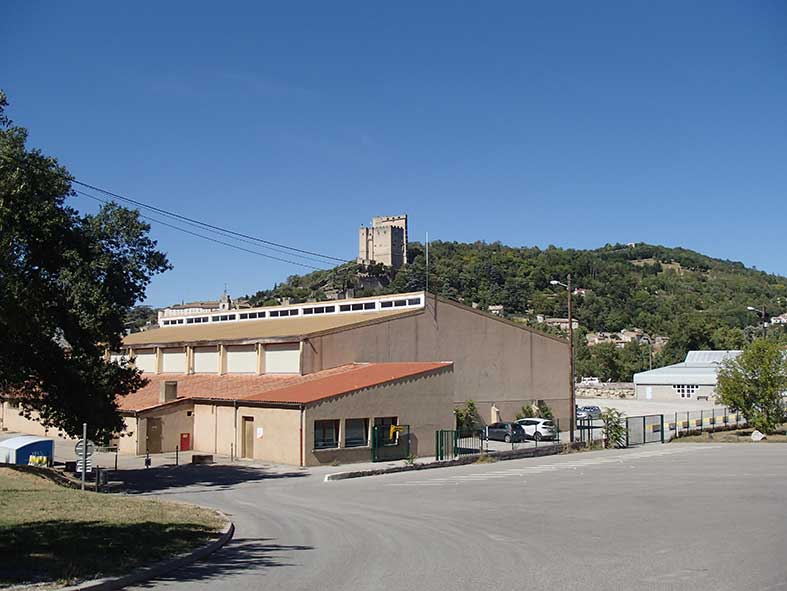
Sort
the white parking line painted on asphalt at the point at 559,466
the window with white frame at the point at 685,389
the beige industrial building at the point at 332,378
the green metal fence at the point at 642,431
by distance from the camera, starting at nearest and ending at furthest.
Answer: the white parking line painted on asphalt at the point at 559,466, the beige industrial building at the point at 332,378, the green metal fence at the point at 642,431, the window with white frame at the point at 685,389

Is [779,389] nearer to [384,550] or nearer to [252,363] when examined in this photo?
[252,363]

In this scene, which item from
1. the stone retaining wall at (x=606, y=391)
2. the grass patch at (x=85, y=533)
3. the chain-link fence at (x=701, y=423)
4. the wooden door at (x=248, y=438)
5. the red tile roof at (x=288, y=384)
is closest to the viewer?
the grass patch at (x=85, y=533)

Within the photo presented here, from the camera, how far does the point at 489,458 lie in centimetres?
3606

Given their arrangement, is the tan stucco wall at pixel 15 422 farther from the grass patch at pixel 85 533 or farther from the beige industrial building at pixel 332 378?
the grass patch at pixel 85 533

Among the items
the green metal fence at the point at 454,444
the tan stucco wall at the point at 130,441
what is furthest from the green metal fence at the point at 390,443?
the tan stucco wall at the point at 130,441

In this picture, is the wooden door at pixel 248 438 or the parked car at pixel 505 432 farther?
the parked car at pixel 505 432

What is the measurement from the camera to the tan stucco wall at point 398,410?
33.8m

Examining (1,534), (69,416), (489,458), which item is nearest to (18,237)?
(69,416)

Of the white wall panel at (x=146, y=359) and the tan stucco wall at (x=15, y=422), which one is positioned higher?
the white wall panel at (x=146, y=359)

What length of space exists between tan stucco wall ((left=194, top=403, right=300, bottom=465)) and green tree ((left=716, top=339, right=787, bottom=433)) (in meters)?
30.5

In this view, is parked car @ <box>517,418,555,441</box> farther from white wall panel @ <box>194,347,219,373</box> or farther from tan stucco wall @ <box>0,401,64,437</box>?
tan stucco wall @ <box>0,401,64,437</box>

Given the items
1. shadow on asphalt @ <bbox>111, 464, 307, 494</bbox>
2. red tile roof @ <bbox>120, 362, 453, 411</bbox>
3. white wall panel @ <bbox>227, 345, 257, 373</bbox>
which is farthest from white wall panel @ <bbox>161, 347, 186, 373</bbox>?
shadow on asphalt @ <bbox>111, 464, 307, 494</bbox>

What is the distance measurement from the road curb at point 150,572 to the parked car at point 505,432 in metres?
31.8

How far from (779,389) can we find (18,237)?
144 feet
